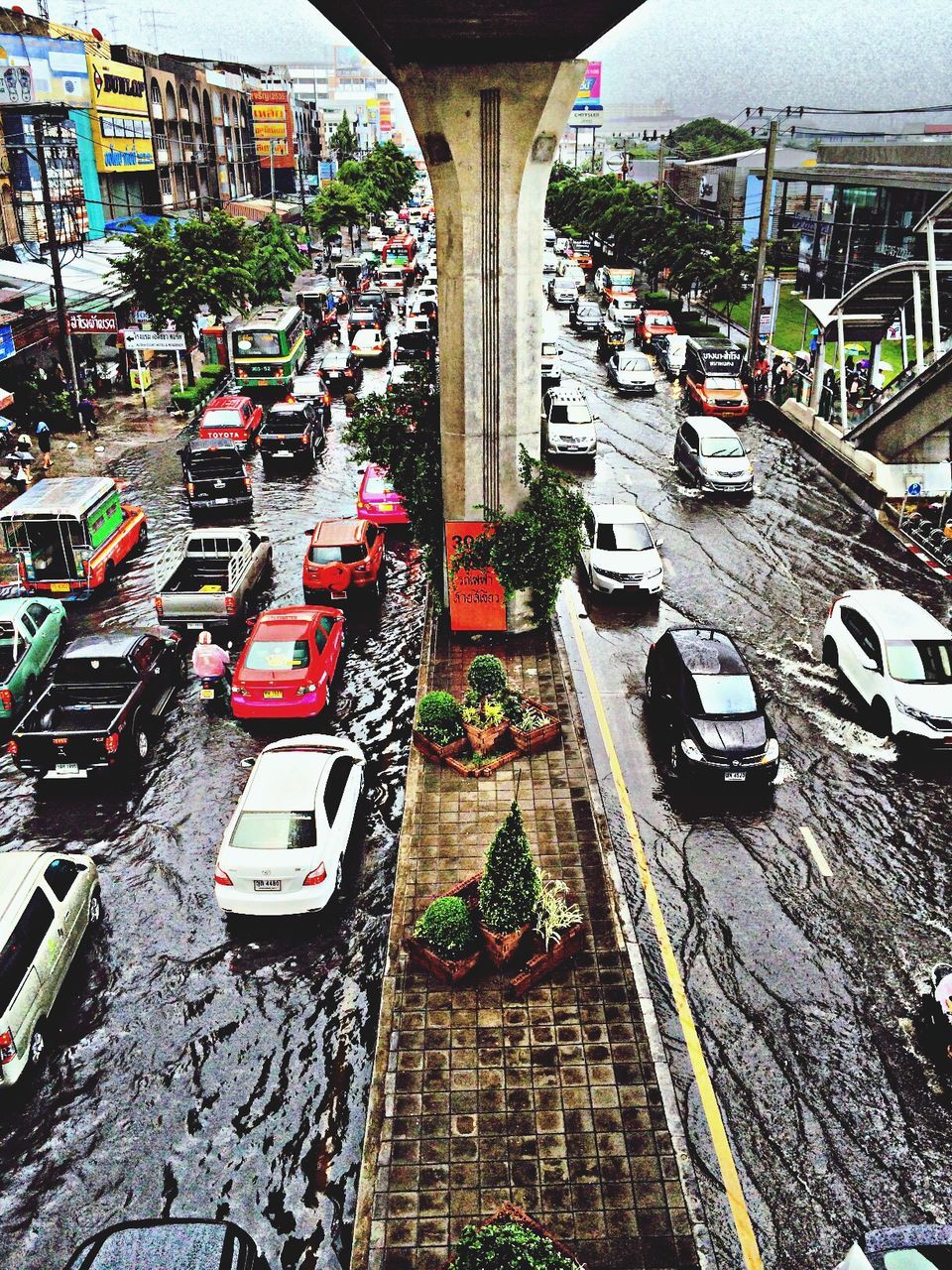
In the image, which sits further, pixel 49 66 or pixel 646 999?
pixel 49 66

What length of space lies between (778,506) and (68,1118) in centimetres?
2239

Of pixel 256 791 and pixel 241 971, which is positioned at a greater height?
pixel 256 791

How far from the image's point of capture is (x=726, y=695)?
47.3 ft

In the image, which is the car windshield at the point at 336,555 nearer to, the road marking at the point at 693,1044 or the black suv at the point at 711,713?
the road marking at the point at 693,1044

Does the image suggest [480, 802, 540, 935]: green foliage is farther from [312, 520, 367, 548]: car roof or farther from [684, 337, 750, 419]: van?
[684, 337, 750, 419]: van

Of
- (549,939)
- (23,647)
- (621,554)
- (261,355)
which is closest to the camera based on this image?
(549,939)

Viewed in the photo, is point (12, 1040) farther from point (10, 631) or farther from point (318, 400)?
point (318, 400)

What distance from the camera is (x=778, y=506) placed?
2658 cm

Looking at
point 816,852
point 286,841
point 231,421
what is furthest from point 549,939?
point 231,421

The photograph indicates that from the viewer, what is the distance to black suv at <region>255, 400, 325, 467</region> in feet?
94.6

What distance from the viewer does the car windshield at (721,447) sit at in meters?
27.4

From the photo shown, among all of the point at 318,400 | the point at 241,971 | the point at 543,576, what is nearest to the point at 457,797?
the point at 241,971

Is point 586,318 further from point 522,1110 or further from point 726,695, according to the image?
point 522,1110

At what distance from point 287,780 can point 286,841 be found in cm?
97
